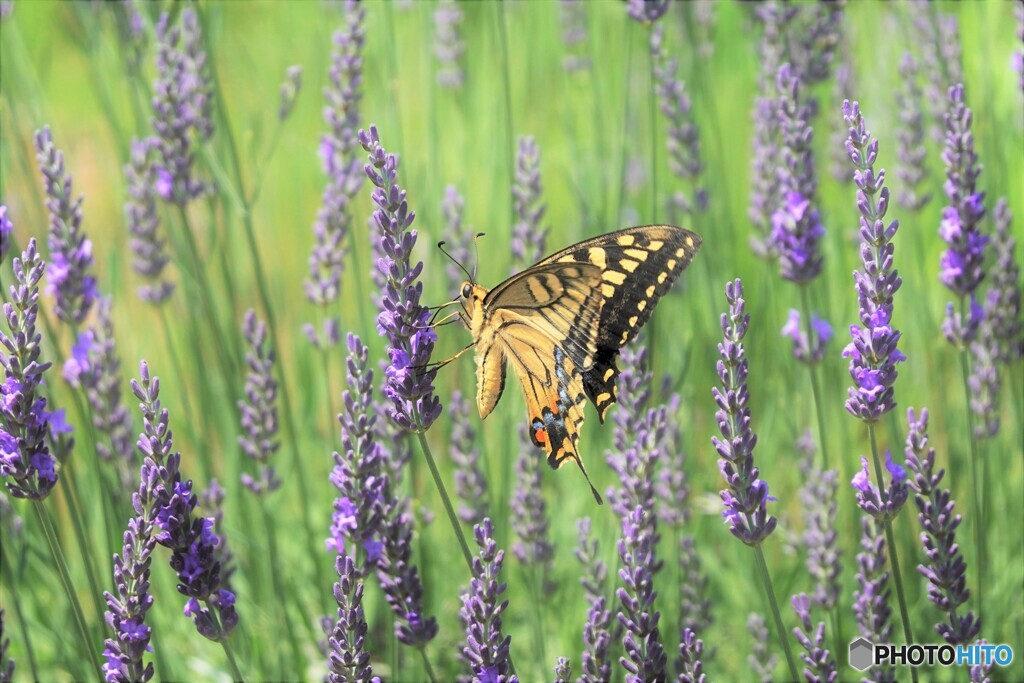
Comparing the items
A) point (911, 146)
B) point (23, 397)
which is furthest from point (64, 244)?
point (911, 146)

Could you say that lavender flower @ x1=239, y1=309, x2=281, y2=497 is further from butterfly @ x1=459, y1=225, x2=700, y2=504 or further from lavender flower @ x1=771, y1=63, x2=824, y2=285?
lavender flower @ x1=771, y1=63, x2=824, y2=285

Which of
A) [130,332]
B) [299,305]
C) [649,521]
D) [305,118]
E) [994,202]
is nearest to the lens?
[649,521]

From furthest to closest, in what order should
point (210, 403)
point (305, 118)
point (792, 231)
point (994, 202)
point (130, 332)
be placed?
point (305, 118), point (130, 332), point (210, 403), point (994, 202), point (792, 231)

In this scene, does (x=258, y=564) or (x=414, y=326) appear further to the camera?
(x=258, y=564)

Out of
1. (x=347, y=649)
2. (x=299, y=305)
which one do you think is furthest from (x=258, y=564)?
(x=299, y=305)

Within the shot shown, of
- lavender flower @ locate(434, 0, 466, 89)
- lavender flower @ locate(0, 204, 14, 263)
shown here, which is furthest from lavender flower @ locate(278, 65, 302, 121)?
lavender flower @ locate(0, 204, 14, 263)

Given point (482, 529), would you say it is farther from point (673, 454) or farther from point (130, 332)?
point (130, 332)

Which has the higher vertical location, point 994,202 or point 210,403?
point 994,202

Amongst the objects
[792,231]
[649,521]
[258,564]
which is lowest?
[258,564]
